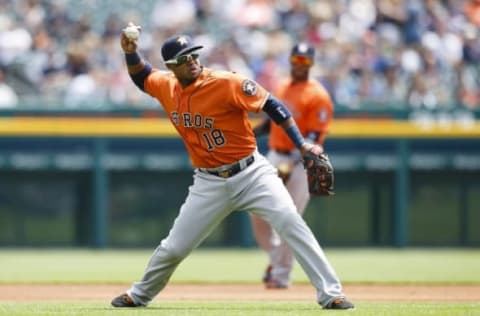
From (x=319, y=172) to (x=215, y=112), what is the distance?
82 centimetres

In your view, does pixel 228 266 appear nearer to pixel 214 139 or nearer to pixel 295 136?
pixel 214 139

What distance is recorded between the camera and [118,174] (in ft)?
54.6

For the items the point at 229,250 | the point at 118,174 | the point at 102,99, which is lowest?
the point at 229,250

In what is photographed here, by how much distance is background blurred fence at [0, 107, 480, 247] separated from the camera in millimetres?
16312

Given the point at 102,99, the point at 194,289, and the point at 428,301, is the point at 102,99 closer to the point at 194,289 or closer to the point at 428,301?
the point at 194,289

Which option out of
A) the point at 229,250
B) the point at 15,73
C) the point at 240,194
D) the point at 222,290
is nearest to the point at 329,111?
the point at 222,290

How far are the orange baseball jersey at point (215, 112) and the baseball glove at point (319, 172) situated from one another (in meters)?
0.43

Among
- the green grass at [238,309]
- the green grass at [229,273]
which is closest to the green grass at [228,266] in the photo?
the green grass at [229,273]

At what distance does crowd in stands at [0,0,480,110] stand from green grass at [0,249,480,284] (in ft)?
6.77

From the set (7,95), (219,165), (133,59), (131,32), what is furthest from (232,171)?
(7,95)

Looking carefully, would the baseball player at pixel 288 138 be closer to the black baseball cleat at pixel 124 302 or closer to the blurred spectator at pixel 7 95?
the black baseball cleat at pixel 124 302

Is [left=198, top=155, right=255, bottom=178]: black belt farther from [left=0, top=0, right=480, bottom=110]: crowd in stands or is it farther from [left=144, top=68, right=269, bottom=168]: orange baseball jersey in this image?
[left=0, top=0, right=480, bottom=110]: crowd in stands

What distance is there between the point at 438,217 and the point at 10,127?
607 cm

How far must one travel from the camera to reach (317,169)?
26.5 ft
